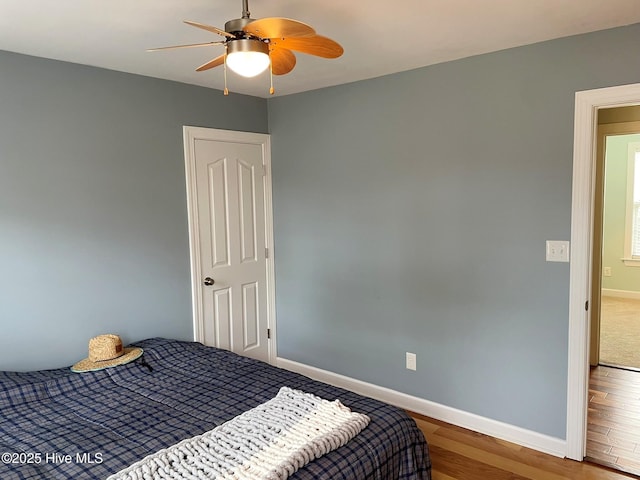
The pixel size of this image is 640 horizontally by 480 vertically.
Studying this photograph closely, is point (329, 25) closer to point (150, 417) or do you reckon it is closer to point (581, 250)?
point (581, 250)

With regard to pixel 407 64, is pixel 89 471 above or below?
below

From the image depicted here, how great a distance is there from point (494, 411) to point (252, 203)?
2.39m

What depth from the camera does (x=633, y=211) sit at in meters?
6.30

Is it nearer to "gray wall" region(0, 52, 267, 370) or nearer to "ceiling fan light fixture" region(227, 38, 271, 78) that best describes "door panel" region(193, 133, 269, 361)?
"gray wall" region(0, 52, 267, 370)

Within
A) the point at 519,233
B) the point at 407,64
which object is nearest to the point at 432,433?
the point at 519,233

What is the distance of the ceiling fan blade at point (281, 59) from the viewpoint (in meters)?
1.90

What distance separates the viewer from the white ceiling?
79.6 inches

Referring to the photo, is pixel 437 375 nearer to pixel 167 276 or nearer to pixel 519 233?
pixel 519 233

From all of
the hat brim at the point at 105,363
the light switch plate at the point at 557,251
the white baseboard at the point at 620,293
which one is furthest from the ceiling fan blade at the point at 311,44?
the white baseboard at the point at 620,293

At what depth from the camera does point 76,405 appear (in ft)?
7.70

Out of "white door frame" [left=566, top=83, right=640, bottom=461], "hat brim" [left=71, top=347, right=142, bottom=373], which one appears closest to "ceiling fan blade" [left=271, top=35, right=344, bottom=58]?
"white door frame" [left=566, top=83, right=640, bottom=461]

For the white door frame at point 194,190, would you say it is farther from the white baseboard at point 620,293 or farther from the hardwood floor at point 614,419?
the white baseboard at point 620,293

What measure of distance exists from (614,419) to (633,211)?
4.18m

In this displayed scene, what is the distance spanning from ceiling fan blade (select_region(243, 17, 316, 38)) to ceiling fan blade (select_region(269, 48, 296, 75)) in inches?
9.2
